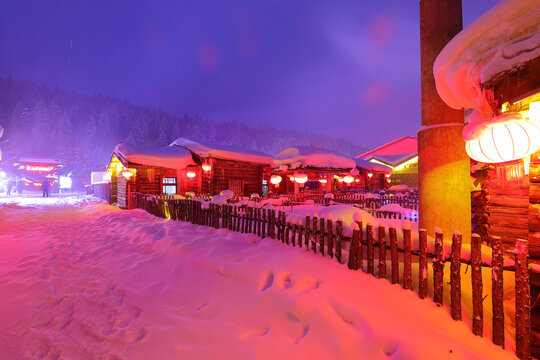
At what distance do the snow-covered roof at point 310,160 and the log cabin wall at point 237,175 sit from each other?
2.00 meters

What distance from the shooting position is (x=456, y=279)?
2.92 meters

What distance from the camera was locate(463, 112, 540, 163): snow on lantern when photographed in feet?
8.30

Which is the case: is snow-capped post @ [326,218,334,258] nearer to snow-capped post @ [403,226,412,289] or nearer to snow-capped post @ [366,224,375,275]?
snow-capped post @ [366,224,375,275]

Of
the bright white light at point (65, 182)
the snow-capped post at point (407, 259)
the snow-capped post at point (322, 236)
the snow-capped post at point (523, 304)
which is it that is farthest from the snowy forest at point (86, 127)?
the snow-capped post at point (523, 304)

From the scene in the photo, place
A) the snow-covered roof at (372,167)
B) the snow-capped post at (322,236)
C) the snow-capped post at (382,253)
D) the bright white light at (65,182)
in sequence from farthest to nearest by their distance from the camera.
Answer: the bright white light at (65,182), the snow-covered roof at (372,167), the snow-capped post at (322,236), the snow-capped post at (382,253)

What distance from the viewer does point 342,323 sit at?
9.38 ft

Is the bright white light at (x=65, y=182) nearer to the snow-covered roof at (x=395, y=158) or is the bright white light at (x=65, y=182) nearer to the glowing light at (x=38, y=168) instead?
the glowing light at (x=38, y=168)

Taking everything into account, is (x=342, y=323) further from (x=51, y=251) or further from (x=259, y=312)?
(x=51, y=251)

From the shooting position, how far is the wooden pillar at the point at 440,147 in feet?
12.6

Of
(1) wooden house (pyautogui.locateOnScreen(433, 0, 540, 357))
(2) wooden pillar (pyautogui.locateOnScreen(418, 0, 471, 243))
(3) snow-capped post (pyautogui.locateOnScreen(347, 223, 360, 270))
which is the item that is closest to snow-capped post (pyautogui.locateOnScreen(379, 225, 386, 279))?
(3) snow-capped post (pyautogui.locateOnScreen(347, 223, 360, 270))

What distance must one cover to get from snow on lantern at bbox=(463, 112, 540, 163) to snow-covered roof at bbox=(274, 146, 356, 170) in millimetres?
13153

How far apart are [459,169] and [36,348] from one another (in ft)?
19.9

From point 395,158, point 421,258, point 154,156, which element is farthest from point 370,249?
point 395,158

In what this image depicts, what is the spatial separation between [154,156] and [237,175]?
5883mm
